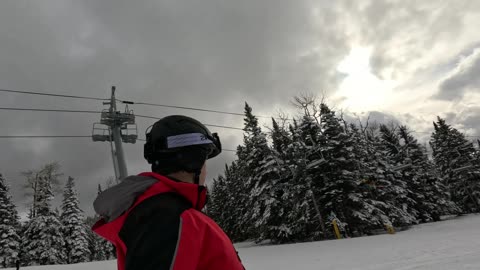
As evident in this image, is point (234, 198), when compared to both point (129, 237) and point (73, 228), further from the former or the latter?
point (129, 237)

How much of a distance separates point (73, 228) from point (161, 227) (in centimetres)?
4840

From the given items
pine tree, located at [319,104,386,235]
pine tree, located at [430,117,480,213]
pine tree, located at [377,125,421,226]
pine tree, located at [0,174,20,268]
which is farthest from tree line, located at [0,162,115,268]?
pine tree, located at [430,117,480,213]

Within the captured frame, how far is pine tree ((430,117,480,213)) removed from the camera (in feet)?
145

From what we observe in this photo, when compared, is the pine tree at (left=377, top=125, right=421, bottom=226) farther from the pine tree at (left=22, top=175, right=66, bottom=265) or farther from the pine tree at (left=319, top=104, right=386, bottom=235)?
the pine tree at (left=22, top=175, right=66, bottom=265)

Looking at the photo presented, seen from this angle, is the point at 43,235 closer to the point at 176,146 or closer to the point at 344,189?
the point at 344,189

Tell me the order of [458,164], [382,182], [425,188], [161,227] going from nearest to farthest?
[161,227] < [382,182] < [425,188] < [458,164]

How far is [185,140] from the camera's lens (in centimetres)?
170

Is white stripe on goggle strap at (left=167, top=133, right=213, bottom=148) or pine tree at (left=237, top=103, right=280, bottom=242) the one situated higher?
pine tree at (left=237, top=103, right=280, bottom=242)

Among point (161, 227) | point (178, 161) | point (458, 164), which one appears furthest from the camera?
point (458, 164)

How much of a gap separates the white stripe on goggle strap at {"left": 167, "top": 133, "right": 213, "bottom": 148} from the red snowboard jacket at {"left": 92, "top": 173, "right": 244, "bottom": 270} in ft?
0.72

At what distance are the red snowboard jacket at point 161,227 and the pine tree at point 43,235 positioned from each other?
4449 centimetres

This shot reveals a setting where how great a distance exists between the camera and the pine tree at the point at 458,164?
44.2 metres

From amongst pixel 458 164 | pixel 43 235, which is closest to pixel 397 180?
pixel 458 164

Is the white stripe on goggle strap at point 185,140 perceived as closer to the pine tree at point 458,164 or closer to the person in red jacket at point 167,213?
the person in red jacket at point 167,213
